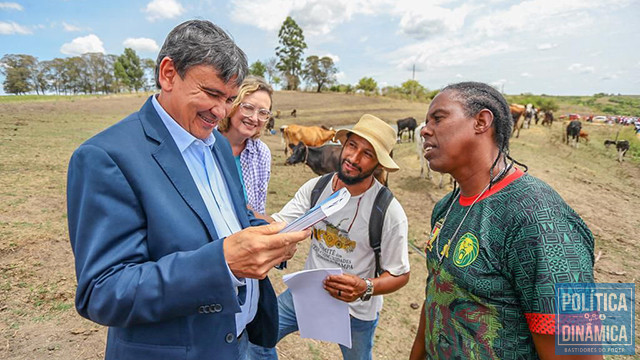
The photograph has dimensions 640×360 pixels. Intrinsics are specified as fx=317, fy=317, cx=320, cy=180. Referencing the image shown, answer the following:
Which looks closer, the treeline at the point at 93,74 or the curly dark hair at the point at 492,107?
the curly dark hair at the point at 492,107

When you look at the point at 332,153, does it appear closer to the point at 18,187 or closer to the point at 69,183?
the point at 18,187

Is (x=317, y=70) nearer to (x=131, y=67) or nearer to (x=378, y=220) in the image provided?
(x=131, y=67)

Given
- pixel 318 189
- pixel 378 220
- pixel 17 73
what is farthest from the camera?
pixel 17 73

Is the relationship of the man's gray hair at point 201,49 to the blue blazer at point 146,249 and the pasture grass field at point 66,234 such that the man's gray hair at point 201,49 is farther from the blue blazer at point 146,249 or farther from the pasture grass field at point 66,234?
the pasture grass field at point 66,234

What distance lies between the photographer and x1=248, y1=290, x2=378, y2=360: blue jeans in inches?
81.3

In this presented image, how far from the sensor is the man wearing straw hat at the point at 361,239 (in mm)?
2016

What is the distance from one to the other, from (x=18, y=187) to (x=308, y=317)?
702 cm

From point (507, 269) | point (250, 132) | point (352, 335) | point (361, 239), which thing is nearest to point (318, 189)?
point (361, 239)

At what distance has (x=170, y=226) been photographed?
3.51 ft

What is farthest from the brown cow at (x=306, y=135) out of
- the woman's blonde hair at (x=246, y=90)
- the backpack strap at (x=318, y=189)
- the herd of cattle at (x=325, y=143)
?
the backpack strap at (x=318, y=189)

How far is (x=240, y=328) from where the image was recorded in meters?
1.51

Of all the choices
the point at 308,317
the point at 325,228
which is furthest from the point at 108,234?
the point at 325,228

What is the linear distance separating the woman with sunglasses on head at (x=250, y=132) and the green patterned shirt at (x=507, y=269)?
1925 millimetres

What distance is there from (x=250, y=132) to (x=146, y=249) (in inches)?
74.2
